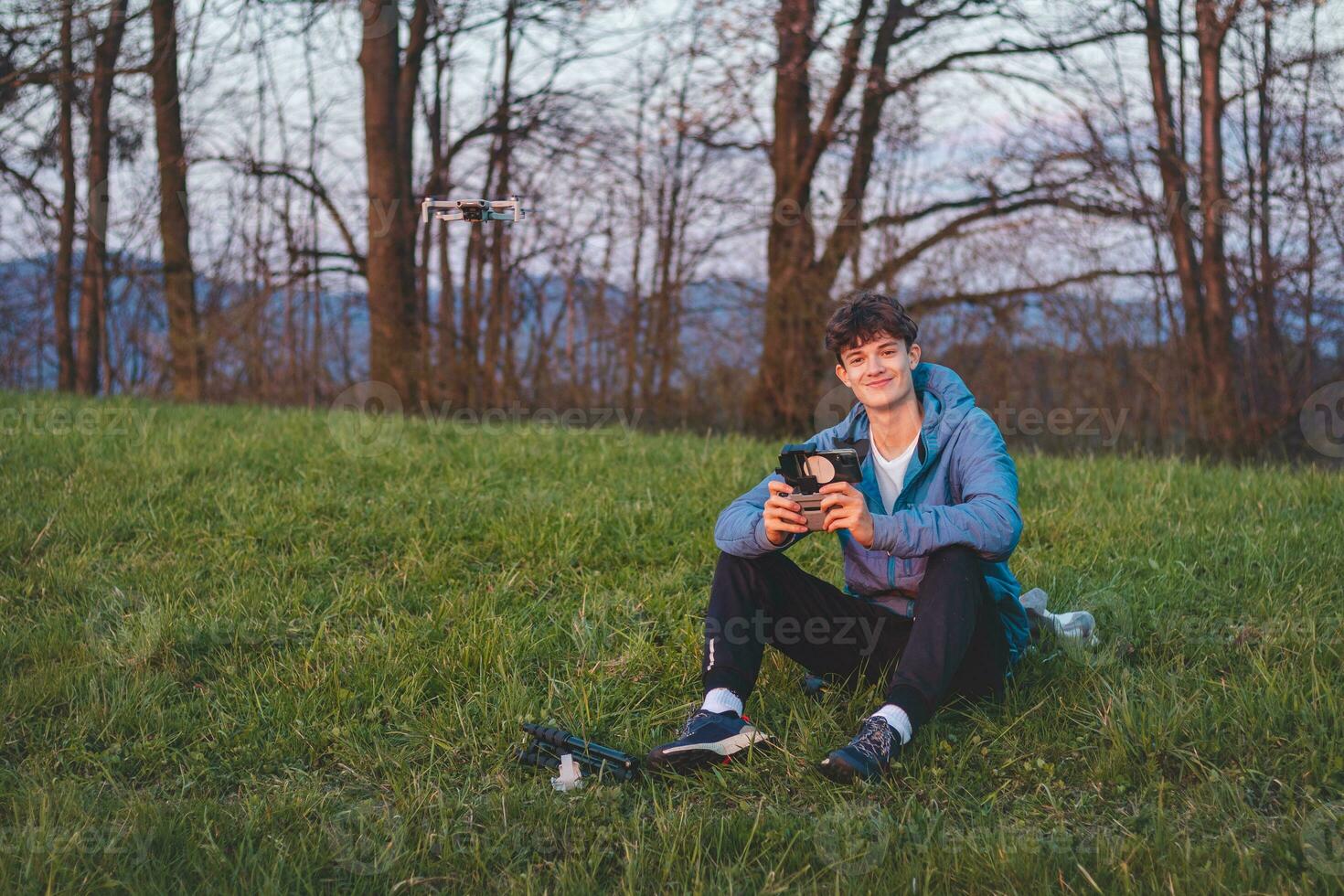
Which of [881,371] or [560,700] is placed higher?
[881,371]

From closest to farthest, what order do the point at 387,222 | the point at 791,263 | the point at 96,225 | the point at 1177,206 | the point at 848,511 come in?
the point at 848,511 < the point at 387,222 < the point at 1177,206 < the point at 791,263 < the point at 96,225

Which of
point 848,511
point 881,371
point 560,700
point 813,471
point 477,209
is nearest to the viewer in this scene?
point 477,209

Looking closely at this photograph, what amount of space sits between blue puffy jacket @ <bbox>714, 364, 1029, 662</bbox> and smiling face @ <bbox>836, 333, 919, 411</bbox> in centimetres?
12

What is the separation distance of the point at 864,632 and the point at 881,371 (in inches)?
34.2

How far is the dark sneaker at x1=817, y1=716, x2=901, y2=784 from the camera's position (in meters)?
2.81

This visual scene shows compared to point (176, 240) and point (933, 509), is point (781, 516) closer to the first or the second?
point (933, 509)

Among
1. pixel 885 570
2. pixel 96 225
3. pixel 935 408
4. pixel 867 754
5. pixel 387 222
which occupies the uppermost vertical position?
pixel 96 225

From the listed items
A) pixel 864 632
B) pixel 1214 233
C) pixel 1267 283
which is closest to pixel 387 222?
pixel 864 632

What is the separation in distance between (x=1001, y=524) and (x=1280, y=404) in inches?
369

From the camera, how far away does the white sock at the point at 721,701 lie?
10.4 feet

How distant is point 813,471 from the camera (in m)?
3.07

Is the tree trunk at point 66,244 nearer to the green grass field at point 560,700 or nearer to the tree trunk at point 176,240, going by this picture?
the tree trunk at point 176,240

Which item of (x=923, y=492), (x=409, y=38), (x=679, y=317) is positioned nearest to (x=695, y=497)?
(x=923, y=492)

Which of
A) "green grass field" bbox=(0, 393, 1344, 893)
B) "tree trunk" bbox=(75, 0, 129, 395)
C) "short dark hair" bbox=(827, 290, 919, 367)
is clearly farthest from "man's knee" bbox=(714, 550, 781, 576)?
"tree trunk" bbox=(75, 0, 129, 395)
